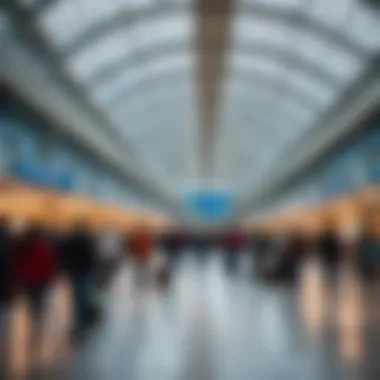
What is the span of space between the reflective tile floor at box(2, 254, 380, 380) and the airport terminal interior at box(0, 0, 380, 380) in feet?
0.15

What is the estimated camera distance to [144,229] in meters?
34.8

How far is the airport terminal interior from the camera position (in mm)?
14047

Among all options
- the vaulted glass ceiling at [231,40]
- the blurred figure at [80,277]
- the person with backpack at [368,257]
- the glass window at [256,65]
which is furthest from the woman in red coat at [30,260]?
the glass window at [256,65]

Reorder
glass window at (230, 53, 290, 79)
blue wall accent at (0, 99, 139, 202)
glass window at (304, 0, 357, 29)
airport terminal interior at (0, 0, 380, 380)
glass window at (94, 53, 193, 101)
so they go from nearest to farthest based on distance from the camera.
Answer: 1. airport terminal interior at (0, 0, 380, 380)
2. blue wall accent at (0, 99, 139, 202)
3. glass window at (304, 0, 357, 29)
4. glass window at (230, 53, 290, 79)
5. glass window at (94, 53, 193, 101)

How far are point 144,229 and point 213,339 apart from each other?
19.1 metres

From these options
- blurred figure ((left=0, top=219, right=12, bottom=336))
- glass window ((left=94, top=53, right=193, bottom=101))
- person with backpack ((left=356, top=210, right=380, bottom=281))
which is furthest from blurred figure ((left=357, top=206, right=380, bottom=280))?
blurred figure ((left=0, top=219, right=12, bottom=336))

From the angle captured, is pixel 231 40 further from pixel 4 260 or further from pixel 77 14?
pixel 4 260

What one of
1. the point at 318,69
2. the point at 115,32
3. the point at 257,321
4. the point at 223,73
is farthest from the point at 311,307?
the point at 223,73

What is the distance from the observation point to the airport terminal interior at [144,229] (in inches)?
553

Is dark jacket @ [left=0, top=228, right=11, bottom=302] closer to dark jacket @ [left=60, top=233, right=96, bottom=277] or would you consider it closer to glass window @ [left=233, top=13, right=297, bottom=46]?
dark jacket @ [left=60, top=233, right=96, bottom=277]

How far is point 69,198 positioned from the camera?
97.2ft

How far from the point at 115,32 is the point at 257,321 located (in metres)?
18.5

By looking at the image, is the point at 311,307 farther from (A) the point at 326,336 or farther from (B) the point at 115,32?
(B) the point at 115,32

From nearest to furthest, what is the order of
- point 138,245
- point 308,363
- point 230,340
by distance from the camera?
point 308,363 < point 230,340 < point 138,245
